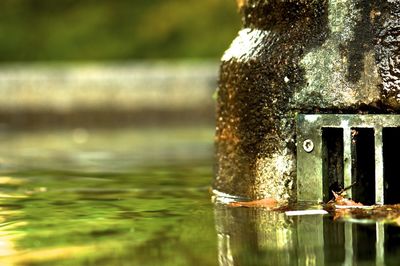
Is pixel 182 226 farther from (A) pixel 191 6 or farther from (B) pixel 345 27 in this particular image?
(A) pixel 191 6

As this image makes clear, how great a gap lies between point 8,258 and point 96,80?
12.1 metres

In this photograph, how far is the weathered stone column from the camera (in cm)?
357

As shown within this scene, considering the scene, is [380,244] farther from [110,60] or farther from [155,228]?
[110,60]

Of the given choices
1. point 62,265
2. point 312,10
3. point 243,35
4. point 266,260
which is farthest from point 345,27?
point 62,265

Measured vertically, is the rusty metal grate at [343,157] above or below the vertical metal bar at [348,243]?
above

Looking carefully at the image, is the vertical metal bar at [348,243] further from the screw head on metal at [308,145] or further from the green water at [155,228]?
the screw head on metal at [308,145]

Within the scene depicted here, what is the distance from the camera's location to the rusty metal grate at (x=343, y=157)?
141 inches

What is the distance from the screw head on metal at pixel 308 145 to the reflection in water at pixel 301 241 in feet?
1.06

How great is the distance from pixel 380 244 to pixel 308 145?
0.99 m

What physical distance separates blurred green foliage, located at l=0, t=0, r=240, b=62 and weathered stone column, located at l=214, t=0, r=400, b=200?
14548 millimetres

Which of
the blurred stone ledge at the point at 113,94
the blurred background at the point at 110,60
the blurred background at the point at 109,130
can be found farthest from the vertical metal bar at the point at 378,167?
the blurred stone ledge at the point at 113,94

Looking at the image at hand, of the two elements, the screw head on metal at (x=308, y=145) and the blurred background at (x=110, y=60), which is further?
the blurred background at (x=110, y=60)

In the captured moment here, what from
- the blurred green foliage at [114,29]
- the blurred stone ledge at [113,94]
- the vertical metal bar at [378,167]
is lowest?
the vertical metal bar at [378,167]

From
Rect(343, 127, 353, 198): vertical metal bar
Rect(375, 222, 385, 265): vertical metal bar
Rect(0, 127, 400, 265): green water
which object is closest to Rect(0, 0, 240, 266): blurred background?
Rect(0, 127, 400, 265): green water
